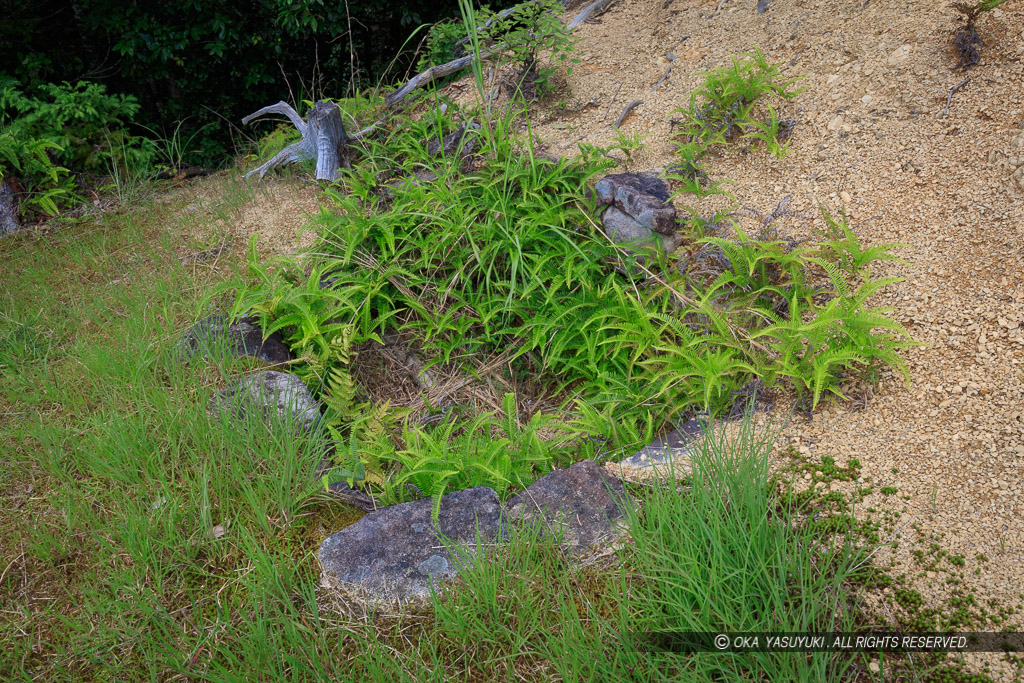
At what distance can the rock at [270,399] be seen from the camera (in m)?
2.59

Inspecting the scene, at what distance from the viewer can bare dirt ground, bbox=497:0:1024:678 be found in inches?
75.3

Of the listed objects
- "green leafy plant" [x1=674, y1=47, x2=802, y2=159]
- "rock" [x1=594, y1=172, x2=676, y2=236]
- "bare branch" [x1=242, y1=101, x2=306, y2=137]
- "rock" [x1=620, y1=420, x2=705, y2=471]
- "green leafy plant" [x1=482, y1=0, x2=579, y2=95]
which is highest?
"green leafy plant" [x1=482, y1=0, x2=579, y2=95]

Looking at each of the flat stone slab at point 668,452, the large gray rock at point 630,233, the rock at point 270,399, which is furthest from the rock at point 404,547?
the large gray rock at point 630,233

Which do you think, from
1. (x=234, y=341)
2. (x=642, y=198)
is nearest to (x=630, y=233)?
(x=642, y=198)

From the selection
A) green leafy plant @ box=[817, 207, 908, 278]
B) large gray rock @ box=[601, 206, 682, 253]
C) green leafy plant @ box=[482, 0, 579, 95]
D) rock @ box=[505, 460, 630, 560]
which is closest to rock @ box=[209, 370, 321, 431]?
rock @ box=[505, 460, 630, 560]

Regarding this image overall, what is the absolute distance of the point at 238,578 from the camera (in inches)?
78.8

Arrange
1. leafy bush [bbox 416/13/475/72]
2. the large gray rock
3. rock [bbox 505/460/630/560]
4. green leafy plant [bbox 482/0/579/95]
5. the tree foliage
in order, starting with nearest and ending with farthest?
rock [bbox 505/460/630/560] < the large gray rock < green leafy plant [bbox 482/0/579/95] < leafy bush [bbox 416/13/475/72] < the tree foliage

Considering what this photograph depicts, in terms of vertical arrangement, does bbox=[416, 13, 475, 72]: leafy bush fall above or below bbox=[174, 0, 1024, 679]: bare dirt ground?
above

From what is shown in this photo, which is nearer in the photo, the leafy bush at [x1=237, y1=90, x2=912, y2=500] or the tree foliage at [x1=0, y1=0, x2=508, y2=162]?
the leafy bush at [x1=237, y1=90, x2=912, y2=500]

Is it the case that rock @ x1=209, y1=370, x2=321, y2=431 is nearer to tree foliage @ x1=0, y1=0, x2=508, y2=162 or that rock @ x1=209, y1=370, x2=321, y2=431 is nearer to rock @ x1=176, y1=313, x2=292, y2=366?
rock @ x1=176, y1=313, x2=292, y2=366

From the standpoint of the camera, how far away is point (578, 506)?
2.13m

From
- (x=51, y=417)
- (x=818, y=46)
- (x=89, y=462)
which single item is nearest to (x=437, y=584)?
(x=89, y=462)

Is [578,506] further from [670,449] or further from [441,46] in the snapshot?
[441,46]

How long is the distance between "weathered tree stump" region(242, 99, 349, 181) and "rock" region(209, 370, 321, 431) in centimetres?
211
